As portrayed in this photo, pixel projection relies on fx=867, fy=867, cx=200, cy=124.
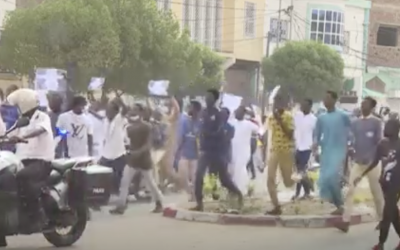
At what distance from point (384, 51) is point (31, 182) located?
2046 inches

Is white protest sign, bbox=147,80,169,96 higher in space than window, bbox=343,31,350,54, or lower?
lower

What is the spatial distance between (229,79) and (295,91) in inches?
334

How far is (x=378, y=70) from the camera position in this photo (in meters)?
55.7

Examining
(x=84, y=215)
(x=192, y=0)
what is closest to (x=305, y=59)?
(x=192, y=0)

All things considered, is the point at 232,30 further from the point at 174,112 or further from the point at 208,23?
the point at 174,112

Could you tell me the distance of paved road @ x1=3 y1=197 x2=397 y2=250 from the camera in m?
9.65

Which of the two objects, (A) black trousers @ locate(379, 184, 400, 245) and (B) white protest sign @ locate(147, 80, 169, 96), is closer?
(A) black trousers @ locate(379, 184, 400, 245)

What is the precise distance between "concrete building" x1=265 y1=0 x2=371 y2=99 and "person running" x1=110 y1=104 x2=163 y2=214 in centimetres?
3626

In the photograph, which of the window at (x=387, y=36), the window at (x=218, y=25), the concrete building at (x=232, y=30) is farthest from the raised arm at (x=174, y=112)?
the window at (x=387, y=36)

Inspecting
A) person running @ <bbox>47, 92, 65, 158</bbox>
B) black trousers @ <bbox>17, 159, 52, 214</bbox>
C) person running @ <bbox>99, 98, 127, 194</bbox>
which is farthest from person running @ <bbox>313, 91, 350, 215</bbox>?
person running @ <bbox>47, 92, 65, 158</bbox>

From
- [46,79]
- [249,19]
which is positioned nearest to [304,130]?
[46,79]

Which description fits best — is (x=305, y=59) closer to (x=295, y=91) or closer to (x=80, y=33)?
(x=295, y=91)

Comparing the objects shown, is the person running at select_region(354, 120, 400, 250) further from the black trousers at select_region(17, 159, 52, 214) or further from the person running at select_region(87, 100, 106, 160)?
the person running at select_region(87, 100, 106, 160)

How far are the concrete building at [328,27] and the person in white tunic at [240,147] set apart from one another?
33587 mm
